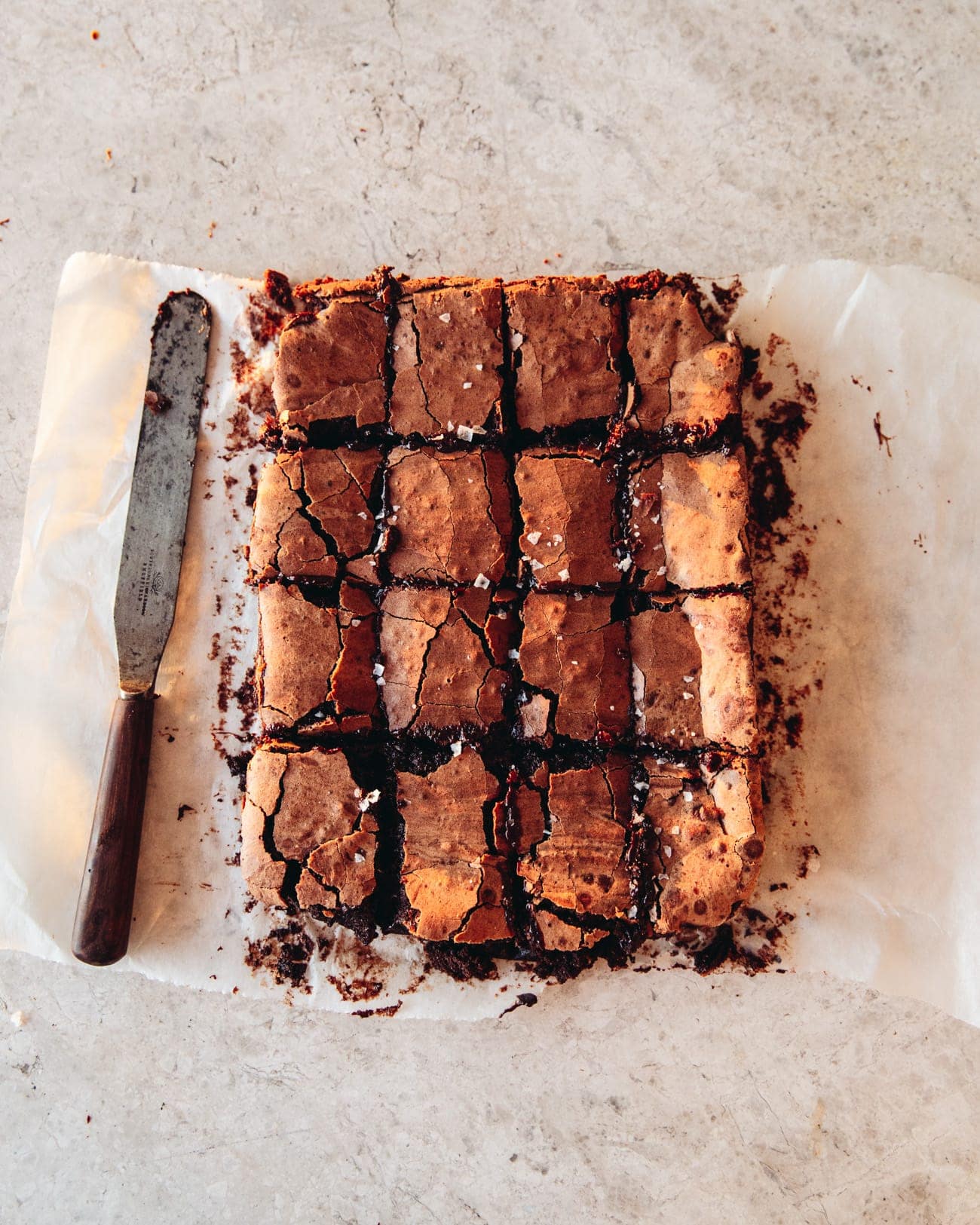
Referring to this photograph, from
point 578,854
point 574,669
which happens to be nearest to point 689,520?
point 574,669

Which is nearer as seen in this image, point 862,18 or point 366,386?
point 366,386

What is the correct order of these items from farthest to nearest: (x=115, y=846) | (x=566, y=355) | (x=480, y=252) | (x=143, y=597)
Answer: (x=480, y=252) < (x=143, y=597) < (x=115, y=846) < (x=566, y=355)

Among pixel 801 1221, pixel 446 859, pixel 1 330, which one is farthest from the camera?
pixel 1 330

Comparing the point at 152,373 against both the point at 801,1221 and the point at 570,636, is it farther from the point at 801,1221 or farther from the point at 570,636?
the point at 801,1221

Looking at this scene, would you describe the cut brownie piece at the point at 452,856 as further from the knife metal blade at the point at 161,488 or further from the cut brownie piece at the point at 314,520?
the knife metal blade at the point at 161,488

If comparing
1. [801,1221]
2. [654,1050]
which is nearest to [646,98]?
[654,1050]

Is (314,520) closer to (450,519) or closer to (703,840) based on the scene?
(450,519)
